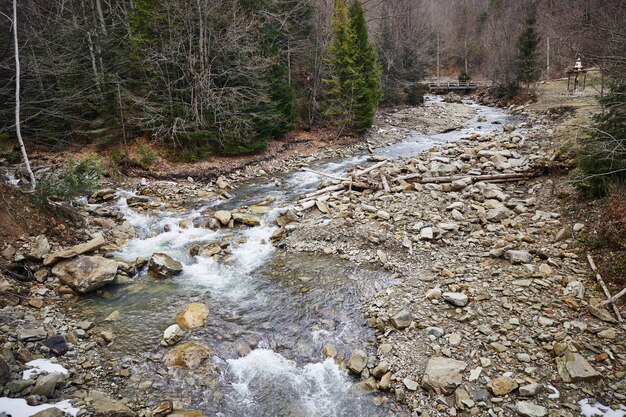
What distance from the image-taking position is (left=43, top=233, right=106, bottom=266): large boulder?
26.5ft

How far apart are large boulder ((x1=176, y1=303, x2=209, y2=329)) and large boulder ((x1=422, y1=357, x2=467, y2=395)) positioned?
4289mm

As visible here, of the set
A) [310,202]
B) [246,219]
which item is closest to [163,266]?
[246,219]

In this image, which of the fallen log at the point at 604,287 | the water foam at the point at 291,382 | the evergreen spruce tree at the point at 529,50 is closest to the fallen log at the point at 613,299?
the fallen log at the point at 604,287

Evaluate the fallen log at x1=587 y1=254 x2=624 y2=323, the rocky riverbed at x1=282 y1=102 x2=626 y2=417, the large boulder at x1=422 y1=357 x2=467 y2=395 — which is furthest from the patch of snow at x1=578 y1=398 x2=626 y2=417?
the fallen log at x1=587 y1=254 x2=624 y2=323

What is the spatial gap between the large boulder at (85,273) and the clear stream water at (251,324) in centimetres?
37

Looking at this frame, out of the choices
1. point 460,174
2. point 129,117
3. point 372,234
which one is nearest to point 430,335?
point 372,234

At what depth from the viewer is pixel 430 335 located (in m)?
6.07

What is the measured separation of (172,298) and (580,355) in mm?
7554

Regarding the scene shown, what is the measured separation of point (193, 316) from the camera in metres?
Answer: 7.09

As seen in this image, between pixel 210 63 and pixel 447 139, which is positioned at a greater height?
pixel 210 63

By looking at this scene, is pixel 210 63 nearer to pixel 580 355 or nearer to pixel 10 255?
pixel 10 255

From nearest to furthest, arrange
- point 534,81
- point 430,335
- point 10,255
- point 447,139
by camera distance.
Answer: point 430,335, point 10,255, point 447,139, point 534,81

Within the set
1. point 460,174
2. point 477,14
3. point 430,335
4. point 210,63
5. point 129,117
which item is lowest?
point 430,335

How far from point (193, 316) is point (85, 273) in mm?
2886
